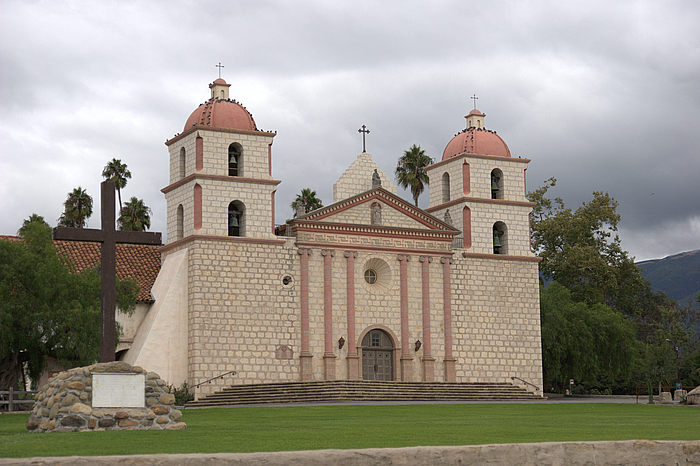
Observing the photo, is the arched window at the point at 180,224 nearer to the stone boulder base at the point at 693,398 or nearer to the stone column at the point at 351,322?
the stone column at the point at 351,322

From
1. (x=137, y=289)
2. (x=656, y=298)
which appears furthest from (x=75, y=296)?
(x=656, y=298)

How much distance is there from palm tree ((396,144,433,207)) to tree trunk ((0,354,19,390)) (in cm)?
3167

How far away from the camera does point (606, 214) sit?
66.2 meters

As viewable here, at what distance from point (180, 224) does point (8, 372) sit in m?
10.9

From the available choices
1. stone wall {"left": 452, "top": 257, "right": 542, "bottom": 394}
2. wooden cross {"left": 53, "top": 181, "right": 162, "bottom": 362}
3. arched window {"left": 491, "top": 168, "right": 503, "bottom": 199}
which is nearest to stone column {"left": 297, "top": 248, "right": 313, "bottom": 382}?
stone wall {"left": 452, "top": 257, "right": 542, "bottom": 394}

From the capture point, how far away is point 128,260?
146 ft

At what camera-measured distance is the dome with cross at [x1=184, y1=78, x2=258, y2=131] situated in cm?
4366

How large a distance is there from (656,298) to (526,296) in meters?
39.5

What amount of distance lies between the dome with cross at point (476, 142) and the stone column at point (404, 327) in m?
6.74

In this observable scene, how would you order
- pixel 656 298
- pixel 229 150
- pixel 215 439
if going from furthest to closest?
pixel 656 298, pixel 229 150, pixel 215 439

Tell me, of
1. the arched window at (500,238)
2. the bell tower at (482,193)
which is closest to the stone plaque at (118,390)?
the bell tower at (482,193)

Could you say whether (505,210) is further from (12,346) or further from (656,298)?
(656,298)

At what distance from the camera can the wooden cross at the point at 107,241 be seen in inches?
838

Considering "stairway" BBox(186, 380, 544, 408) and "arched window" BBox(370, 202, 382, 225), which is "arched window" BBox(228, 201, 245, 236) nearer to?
"arched window" BBox(370, 202, 382, 225)
